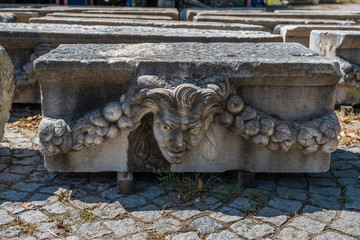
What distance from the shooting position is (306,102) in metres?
2.93

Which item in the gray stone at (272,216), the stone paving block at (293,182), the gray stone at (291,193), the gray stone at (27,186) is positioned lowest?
the gray stone at (272,216)

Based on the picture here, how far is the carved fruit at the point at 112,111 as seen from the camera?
9.07 ft

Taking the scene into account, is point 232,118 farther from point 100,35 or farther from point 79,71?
point 100,35

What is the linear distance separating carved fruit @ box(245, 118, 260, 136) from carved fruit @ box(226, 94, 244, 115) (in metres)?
0.12

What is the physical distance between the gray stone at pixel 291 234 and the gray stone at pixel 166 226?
0.61m

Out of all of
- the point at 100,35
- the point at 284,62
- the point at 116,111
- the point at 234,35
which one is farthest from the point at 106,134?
the point at 234,35

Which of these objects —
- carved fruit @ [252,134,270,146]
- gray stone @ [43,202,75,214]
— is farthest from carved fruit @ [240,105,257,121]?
gray stone @ [43,202,75,214]

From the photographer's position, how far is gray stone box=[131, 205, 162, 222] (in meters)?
2.59

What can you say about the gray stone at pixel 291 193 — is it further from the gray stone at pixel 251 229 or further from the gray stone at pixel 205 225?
the gray stone at pixel 205 225

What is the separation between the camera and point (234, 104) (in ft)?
9.17

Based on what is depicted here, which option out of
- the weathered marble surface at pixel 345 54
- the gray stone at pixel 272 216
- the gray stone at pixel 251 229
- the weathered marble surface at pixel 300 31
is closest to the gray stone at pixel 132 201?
the gray stone at pixel 251 229

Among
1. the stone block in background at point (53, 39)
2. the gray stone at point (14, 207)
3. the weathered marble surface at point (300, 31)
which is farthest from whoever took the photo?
the weathered marble surface at point (300, 31)

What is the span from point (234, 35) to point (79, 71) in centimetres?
236

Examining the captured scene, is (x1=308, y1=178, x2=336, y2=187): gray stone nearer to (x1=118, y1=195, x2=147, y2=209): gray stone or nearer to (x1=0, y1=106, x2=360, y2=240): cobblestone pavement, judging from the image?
(x1=0, y1=106, x2=360, y2=240): cobblestone pavement
